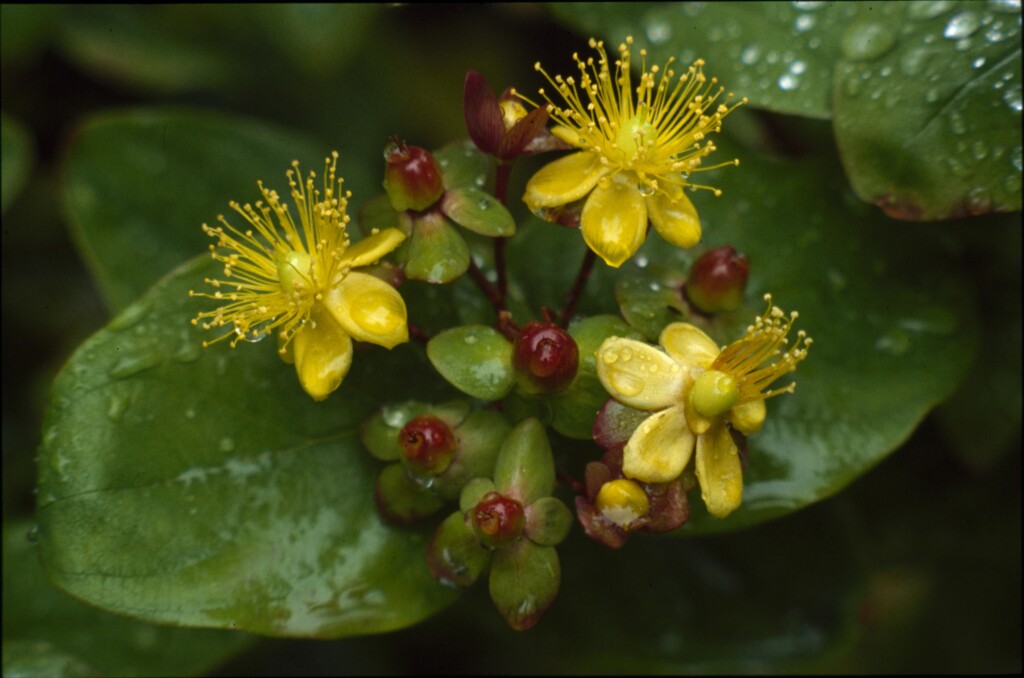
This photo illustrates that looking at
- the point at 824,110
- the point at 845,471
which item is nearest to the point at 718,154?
the point at 824,110

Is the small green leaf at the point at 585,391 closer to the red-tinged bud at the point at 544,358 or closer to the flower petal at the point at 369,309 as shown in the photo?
the red-tinged bud at the point at 544,358

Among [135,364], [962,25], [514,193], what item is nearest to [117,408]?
[135,364]

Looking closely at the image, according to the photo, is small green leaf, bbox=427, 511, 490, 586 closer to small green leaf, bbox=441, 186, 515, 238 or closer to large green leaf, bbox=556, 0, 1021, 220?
small green leaf, bbox=441, 186, 515, 238

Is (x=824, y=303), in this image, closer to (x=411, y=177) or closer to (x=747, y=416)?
(x=747, y=416)

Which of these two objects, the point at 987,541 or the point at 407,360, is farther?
the point at 987,541

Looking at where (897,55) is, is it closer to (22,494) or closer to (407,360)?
(407,360)

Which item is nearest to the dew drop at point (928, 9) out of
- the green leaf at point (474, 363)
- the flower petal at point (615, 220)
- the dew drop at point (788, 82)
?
the dew drop at point (788, 82)

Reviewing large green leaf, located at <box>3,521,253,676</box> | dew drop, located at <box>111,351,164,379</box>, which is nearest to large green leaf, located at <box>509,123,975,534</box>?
dew drop, located at <box>111,351,164,379</box>

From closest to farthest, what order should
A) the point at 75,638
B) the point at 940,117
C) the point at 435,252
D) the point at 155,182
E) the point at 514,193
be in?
the point at 435,252
the point at 940,117
the point at 75,638
the point at 155,182
the point at 514,193
